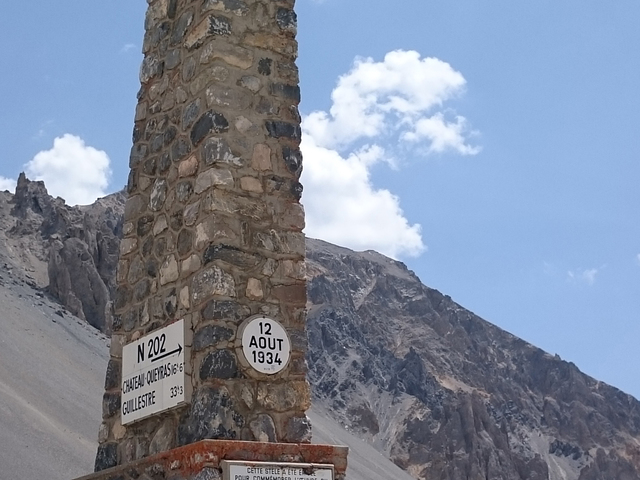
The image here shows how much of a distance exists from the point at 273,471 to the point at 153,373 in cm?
115

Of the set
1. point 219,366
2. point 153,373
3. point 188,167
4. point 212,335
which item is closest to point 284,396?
point 219,366

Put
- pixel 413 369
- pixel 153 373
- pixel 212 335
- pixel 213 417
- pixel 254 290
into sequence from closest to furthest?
pixel 213 417
pixel 212 335
pixel 254 290
pixel 153 373
pixel 413 369

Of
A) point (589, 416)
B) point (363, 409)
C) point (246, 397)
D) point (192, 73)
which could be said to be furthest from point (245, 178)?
point (589, 416)

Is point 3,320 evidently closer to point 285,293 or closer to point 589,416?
point 285,293

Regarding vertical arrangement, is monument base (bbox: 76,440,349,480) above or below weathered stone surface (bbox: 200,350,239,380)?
below

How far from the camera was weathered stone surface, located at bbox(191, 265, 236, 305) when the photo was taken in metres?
5.36

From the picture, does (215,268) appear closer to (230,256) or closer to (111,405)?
(230,256)

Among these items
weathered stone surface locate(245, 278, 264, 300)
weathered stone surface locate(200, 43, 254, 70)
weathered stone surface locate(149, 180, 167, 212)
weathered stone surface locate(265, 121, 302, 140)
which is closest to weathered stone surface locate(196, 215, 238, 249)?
weathered stone surface locate(245, 278, 264, 300)

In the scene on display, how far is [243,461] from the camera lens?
192 inches

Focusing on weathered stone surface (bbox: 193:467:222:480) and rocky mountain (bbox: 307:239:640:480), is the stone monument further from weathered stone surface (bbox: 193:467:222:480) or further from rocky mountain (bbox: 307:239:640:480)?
rocky mountain (bbox: 307:239:640:480)

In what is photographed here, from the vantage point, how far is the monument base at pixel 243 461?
4.84 metres

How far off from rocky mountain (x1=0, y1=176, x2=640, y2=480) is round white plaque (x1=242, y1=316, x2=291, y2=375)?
202ft

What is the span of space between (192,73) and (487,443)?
311 ft

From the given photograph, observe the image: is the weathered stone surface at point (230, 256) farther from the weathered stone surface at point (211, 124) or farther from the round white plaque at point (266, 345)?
the weathered stone surface at point (211, 124)
